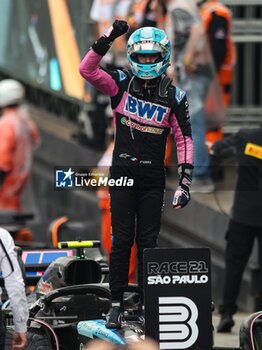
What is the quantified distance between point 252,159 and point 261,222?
1.99ft

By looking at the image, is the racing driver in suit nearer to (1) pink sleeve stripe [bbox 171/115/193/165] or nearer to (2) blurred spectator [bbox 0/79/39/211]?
(1) pink sleeve stripe [bbox 171/115/193/165]

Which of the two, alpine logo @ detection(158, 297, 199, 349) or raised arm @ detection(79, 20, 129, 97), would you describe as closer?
alpine logo @ detection(158, 297, 199, 349)

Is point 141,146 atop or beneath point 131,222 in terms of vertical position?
atop

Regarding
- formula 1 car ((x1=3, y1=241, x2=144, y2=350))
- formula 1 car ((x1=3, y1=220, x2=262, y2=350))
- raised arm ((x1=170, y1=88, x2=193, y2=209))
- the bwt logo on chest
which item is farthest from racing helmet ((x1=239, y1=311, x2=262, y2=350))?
the bwt logo on chest

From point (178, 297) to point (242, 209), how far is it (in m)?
3.53

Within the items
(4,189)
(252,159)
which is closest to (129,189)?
(252,159)

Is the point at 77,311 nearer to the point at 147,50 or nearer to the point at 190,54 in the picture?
A: the point at 147,50

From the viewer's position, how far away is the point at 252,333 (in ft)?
30.7

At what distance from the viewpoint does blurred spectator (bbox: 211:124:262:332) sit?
12.2 meters

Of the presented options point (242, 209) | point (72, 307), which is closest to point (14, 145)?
point (242, 209)

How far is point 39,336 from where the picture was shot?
9383 millimetres

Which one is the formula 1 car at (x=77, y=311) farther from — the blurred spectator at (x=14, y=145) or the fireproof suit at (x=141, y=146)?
the blurred spectator at (x=14, y=145)

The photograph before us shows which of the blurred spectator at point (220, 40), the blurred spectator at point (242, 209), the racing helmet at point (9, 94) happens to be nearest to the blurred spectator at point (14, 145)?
the racing helmet at point (9, 94)

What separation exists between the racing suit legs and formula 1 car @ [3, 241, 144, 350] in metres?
0.29
